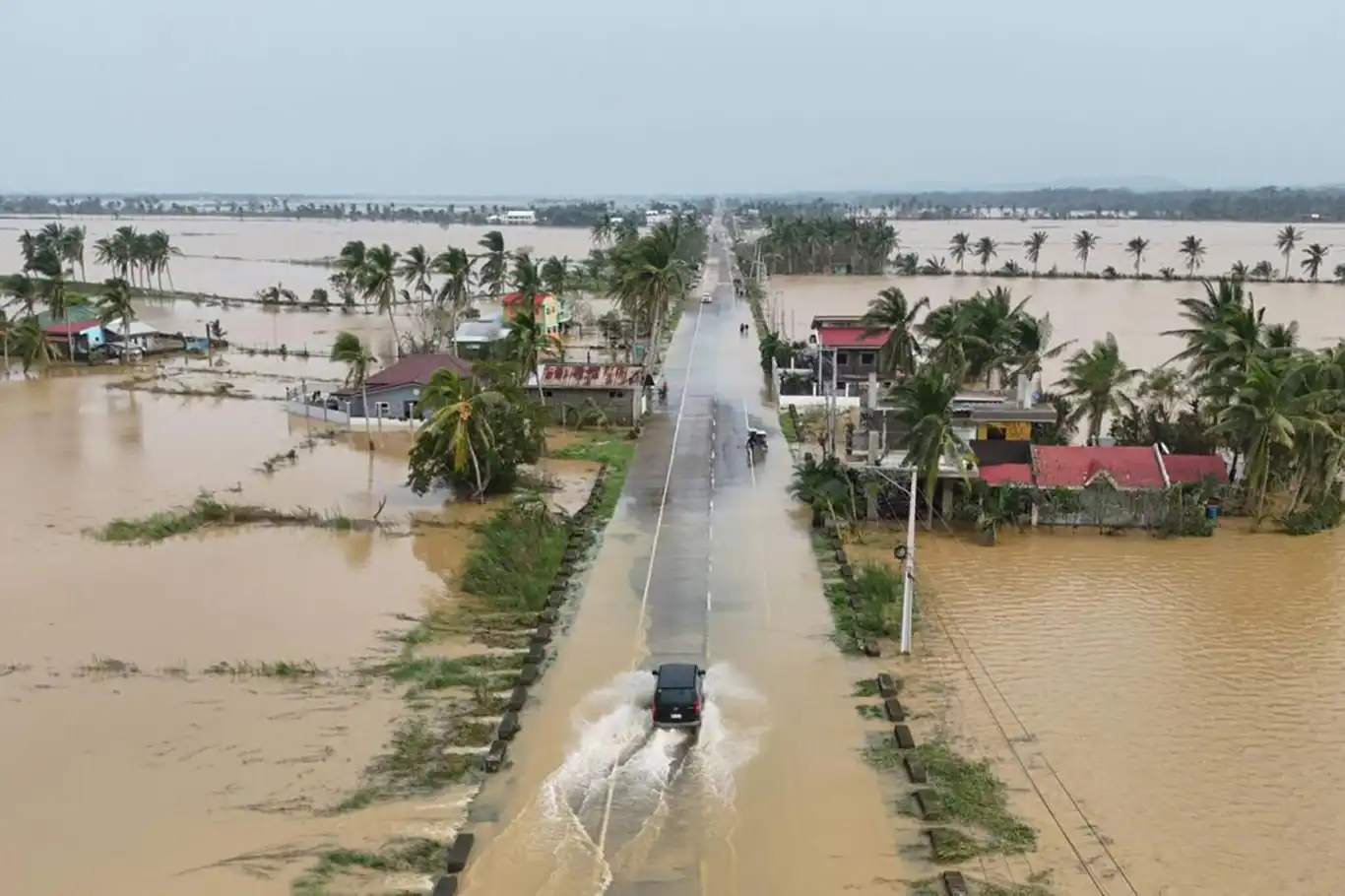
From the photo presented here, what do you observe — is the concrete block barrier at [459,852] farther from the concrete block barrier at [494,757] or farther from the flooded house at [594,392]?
the flooded house at [594,392]

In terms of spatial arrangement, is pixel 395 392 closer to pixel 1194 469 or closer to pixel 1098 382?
pixel 1098 382

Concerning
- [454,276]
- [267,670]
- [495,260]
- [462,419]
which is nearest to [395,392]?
[462,419]

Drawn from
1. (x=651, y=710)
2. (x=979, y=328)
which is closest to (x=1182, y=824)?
(x=651, y=710)

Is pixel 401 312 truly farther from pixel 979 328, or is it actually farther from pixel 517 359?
pixel 979 328

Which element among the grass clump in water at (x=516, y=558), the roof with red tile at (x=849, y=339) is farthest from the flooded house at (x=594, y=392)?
the grass clump in water at (x=516, y=558)

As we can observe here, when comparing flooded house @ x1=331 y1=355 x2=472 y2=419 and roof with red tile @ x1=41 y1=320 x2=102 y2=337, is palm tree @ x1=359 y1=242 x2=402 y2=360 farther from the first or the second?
roof with red tile @ x1=41 y1=320 x2=102 y2=337
